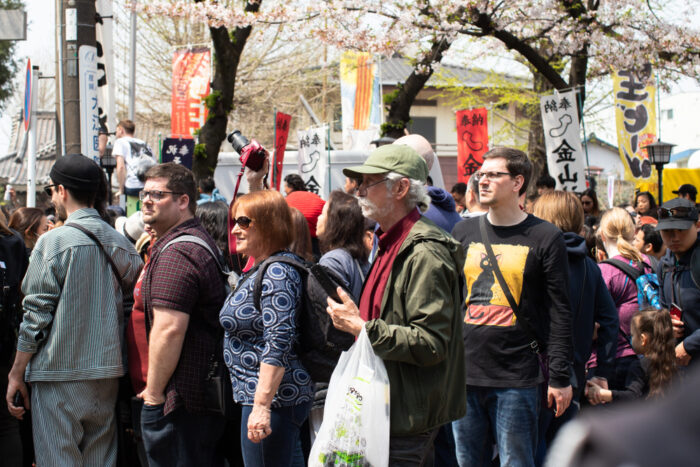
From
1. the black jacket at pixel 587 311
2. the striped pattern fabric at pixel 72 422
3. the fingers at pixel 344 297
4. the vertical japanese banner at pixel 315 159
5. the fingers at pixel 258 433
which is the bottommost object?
the striped pattern fabric at pixel 72 422

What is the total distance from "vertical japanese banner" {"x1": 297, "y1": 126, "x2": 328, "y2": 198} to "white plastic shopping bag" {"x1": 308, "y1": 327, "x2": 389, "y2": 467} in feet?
29.1

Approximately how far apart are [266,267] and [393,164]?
2.57ft

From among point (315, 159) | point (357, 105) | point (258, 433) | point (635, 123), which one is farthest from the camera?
point (357, 105)

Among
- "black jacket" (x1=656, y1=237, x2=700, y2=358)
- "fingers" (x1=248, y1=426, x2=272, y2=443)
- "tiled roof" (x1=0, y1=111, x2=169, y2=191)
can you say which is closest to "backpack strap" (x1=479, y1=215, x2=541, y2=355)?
"fingers" (x1=248, y1=426, x2=272, y2=443)

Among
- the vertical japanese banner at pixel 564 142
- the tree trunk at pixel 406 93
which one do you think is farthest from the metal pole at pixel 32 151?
the vertical japanese banner at pixel 564 142

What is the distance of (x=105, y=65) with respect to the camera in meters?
7.46

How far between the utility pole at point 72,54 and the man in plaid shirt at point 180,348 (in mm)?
3706

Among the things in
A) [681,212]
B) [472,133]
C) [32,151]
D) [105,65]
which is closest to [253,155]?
[681,212]

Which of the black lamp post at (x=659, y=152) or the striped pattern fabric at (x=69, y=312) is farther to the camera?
the black lamp post at (x=659, y=152)

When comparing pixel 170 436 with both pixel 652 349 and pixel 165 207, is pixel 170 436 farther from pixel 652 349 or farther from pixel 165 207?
pixel 652 349

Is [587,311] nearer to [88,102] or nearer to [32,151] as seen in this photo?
[88,102]

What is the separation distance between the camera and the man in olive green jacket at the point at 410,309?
2721 millimetres

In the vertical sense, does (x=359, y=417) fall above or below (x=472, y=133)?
below

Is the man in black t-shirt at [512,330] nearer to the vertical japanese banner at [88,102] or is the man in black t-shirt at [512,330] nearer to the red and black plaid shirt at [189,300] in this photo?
the red and black plaid shirt at [189,300]
